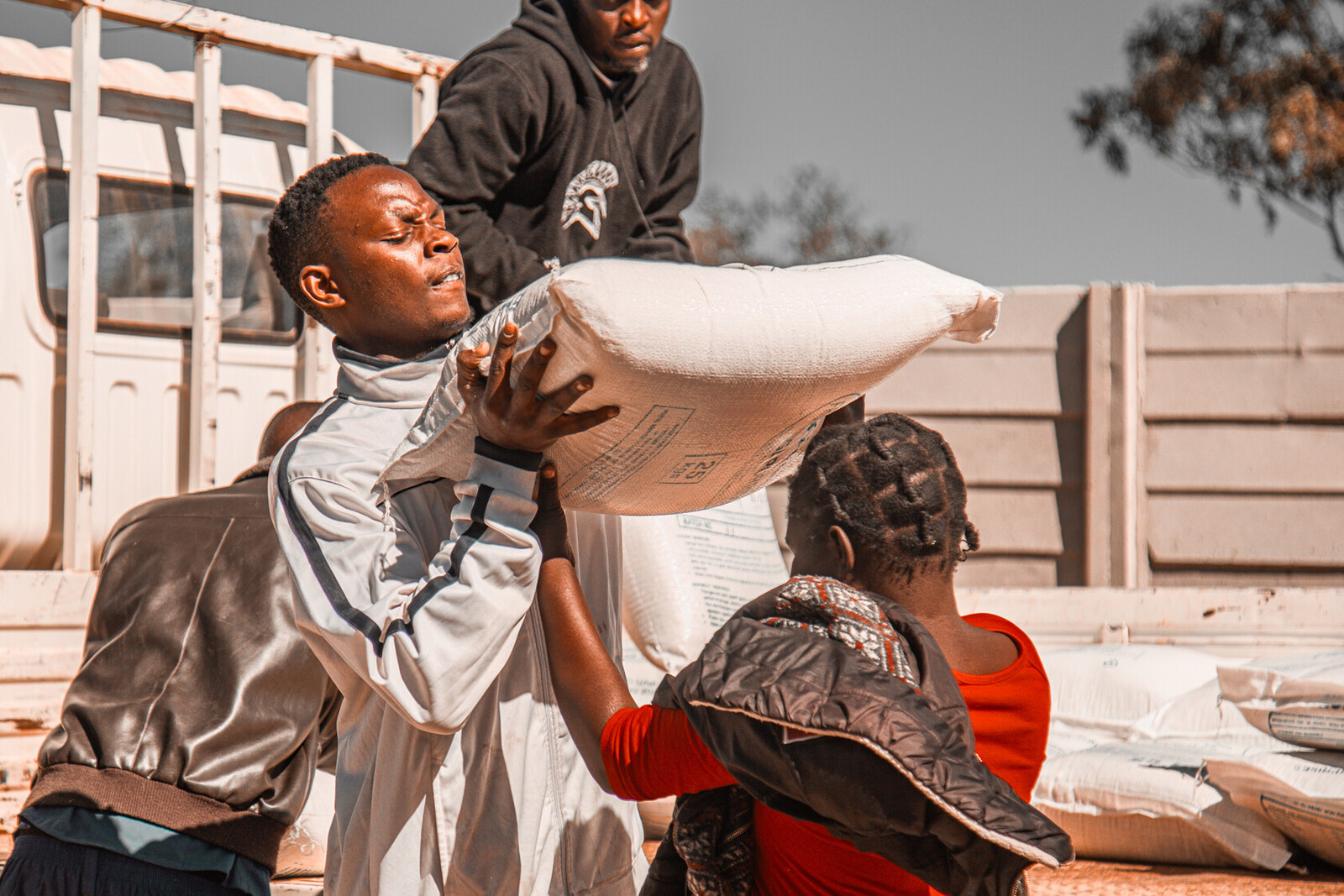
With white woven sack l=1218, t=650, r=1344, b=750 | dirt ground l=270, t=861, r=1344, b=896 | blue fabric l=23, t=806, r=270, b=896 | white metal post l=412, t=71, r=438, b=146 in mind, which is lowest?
dirt ground l=270, t=861, r=1344, b=896

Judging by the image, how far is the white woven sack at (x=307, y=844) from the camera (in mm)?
2725

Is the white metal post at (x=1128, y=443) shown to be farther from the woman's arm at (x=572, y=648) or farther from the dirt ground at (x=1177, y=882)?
the woman's arm at (x=572, y=648)

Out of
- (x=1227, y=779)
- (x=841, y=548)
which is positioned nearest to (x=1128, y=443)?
(x=1227, y=779)

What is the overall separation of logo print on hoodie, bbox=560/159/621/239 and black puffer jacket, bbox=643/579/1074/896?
149 cm

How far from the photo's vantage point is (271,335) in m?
4.09

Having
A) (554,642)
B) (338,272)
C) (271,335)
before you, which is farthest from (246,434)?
(554,642)

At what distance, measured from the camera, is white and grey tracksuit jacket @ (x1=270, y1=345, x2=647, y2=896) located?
1148mm

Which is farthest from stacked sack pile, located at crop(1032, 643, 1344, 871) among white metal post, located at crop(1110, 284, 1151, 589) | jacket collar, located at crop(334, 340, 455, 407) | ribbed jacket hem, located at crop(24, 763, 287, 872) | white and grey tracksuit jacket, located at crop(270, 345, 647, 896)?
jacket collar, located at crop(334, 340, 455, 407)

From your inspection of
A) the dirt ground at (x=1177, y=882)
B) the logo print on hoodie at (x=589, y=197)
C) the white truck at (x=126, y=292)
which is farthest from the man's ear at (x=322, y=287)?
the white truck at (x=126, y=292)

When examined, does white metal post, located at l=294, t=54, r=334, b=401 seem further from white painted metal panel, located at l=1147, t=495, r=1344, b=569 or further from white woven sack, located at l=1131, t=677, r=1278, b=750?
white painted metal panel, located at l=1147, t=495, r=1344, b=569

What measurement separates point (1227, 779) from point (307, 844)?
7.07 feet

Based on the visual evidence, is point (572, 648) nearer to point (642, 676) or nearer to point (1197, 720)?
point (642, 676)

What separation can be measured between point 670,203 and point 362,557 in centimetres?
175

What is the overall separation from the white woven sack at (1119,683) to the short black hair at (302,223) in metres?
2.76
